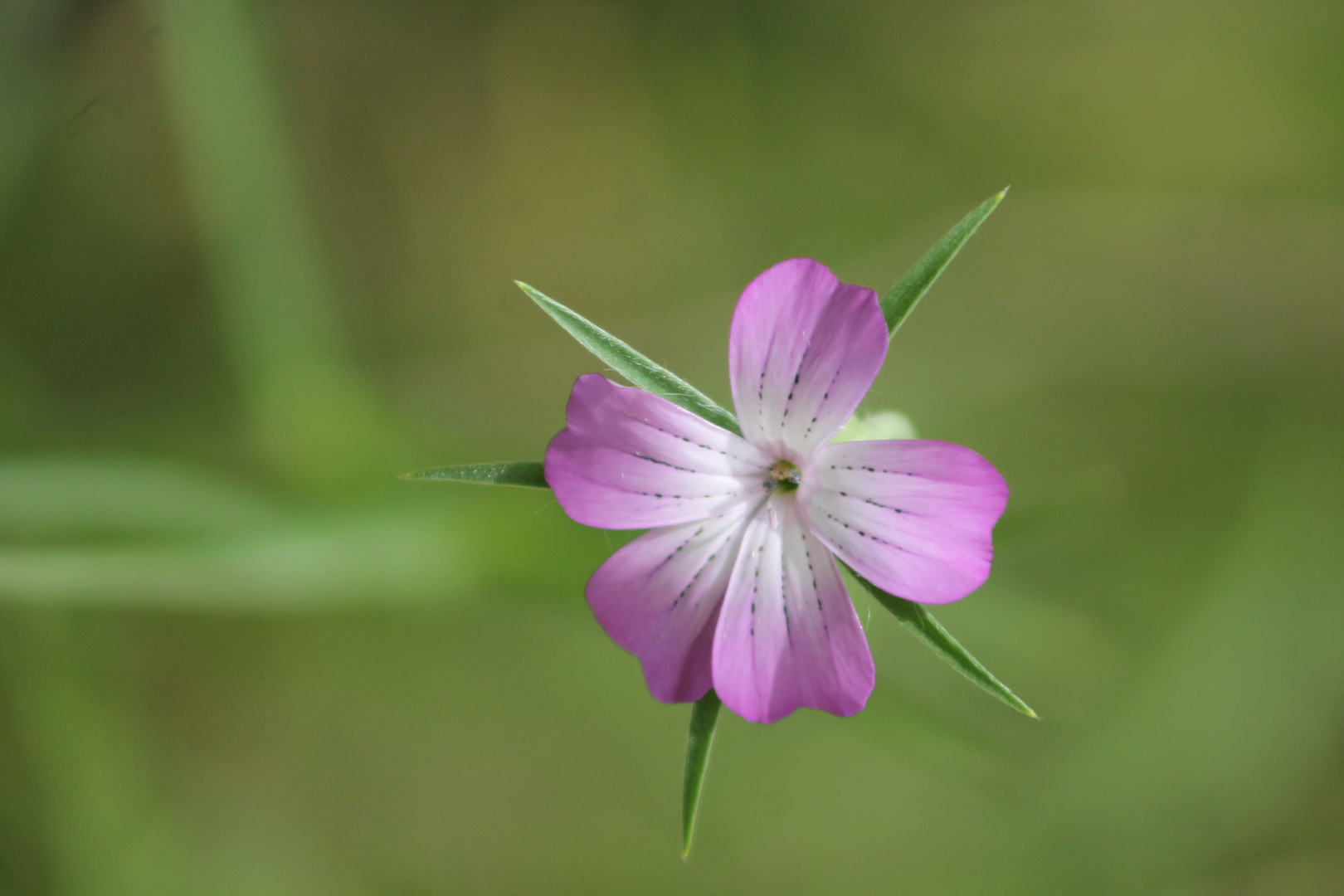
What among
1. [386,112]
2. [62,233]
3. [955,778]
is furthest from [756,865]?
[62,233]

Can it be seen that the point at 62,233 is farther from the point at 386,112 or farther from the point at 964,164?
the point at 964,164

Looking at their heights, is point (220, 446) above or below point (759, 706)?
above

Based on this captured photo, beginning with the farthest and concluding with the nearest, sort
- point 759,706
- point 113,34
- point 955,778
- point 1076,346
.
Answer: point 1076,346, point 955,778, point 113,34, point 759,706

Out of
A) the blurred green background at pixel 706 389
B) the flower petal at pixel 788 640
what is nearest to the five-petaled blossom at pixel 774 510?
the flower petal at pixel 788 640

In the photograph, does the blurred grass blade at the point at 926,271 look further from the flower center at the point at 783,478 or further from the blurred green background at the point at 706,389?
the blurred green background at the point at 706,389

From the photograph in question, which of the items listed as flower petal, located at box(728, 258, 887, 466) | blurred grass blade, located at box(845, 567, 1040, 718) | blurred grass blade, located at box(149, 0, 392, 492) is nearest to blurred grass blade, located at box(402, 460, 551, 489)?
flower petal, located at box(728, 258, 887, 466)

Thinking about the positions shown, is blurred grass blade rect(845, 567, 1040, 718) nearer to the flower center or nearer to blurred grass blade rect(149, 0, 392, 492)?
the flower center
